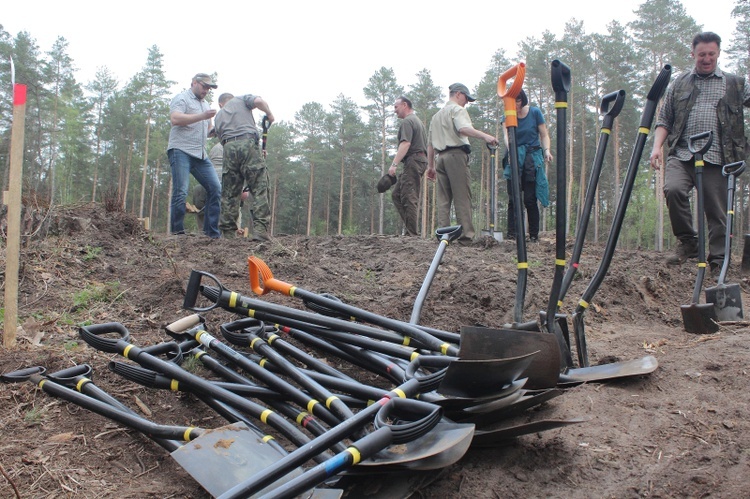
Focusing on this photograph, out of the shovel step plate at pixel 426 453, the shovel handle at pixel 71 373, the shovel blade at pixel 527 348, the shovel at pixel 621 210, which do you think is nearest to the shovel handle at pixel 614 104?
the shovel at pixel 621 210

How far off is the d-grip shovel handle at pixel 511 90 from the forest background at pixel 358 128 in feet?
85.2

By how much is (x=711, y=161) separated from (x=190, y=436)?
207 inches

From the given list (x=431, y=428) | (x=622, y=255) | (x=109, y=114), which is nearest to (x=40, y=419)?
(x=431, y=428)

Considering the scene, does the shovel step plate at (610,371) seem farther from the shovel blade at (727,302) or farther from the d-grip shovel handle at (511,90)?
the shovel blade at (727,302)

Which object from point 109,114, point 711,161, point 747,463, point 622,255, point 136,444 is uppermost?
point 109,114

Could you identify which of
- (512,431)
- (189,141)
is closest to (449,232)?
(512,431)

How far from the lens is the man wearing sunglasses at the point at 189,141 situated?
602 centimetres

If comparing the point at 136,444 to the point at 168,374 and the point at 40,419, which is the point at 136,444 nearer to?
the point at 168,374

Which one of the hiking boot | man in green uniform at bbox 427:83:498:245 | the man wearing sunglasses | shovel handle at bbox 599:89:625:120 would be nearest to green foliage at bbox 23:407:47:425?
shovel handle at bbox 599:89:625:120

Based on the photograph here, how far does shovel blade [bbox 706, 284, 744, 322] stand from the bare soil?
6.4 inches

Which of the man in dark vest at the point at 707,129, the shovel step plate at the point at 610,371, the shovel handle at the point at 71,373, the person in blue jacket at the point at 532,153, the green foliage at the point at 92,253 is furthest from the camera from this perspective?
the person in blue jacket at the point at 532,153

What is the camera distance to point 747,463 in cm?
167

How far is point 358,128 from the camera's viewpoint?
39.0 metres

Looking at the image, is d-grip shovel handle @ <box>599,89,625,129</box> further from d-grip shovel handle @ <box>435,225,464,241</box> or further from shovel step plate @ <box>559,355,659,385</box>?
shovel step plate @ <box>559,355,659,385</box>
